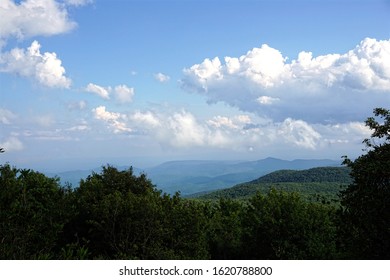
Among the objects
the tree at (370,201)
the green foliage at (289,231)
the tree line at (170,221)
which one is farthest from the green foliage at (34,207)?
the green foliage at (289,231)

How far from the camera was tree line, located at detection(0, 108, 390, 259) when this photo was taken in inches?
803

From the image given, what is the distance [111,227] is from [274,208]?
2192 centimetres

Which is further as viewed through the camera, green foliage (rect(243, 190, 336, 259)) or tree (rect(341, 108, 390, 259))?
green foliage (rect(243, 190, 336, 259))

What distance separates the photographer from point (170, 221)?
36406 mm

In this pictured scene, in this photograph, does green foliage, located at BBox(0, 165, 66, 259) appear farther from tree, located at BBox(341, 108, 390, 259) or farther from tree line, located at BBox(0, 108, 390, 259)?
tree, located at BBox(341, 108, 390, 259)

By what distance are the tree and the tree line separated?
0.05 meters

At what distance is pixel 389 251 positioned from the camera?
20.0 metres

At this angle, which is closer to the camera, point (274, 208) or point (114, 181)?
point (114, 181)

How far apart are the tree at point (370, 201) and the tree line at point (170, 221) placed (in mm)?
52

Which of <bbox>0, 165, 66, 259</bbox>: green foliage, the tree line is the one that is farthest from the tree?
<bbox>0, 165, 66, 259</bbox>: green foliage

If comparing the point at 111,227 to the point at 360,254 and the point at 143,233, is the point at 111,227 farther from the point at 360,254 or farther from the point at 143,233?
the point at 360,254

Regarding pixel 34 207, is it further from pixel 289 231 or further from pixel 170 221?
pixel 289 231
